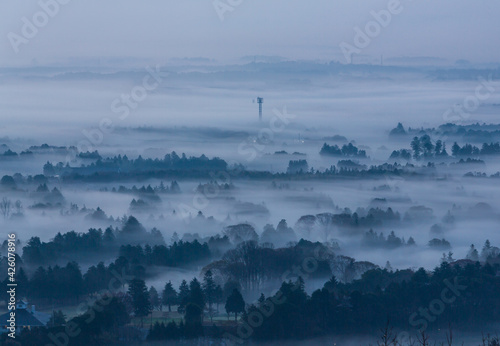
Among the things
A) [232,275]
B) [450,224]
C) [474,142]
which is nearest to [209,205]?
[450,224]

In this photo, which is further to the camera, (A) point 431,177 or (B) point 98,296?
(A) point 431,177

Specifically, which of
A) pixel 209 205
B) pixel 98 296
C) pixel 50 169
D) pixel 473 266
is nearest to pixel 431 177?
pixel 209 205

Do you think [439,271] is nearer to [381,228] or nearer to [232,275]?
[232,275]

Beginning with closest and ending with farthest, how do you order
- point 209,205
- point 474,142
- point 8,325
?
point 8,325
point 209,205
point 474,142

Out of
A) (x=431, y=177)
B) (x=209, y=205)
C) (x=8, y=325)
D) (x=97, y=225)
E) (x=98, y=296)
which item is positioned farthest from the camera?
(x=431, y=177)

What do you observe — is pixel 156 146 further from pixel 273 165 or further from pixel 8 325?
pixel 8 325

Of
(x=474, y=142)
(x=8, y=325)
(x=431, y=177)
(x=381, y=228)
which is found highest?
(x=474, y=142)

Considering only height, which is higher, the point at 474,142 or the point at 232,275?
the point at 474,142
